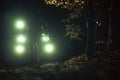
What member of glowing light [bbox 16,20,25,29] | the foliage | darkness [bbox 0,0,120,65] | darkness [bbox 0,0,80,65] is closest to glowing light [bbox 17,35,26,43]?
glowing light [bbox 16,20,25,29]

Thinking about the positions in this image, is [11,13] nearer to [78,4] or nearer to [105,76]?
[78,4]

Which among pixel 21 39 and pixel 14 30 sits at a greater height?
pixel 14 30

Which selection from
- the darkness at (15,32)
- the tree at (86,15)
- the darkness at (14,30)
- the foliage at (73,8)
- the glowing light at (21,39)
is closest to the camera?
the tree at (86,15)

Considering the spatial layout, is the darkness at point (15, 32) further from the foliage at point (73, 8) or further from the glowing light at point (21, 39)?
the glowing light at point (21, 39)

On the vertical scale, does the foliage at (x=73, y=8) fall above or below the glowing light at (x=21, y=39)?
above

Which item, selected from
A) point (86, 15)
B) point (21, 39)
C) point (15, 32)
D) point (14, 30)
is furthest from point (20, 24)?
point (14, 30)

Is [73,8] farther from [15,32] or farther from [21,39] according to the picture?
[15,32]

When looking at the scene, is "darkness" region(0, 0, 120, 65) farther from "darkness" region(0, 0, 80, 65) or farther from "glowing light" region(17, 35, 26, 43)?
"glowing light" region(17, 35, 26, 43)

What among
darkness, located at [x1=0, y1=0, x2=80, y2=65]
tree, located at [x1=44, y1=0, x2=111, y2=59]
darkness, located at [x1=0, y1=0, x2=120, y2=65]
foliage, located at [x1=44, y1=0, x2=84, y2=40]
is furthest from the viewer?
darkness, located at [x1=0, y1=0, x2=80, y2=65]

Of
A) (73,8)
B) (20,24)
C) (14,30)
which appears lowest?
(20,24)

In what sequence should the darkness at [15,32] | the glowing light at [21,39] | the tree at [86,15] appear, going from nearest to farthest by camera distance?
the tree at [86,15] → the glowing light at [21,39] → the darkness at [15,32]

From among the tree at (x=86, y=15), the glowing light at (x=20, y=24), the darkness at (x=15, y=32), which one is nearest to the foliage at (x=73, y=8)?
the tree at (x=86, y=15)

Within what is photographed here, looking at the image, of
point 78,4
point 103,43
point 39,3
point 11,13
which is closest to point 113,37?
point 78,4

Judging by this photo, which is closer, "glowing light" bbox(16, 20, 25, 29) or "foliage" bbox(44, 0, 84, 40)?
"glowing light" bbox(16, 20, 25, 29)
